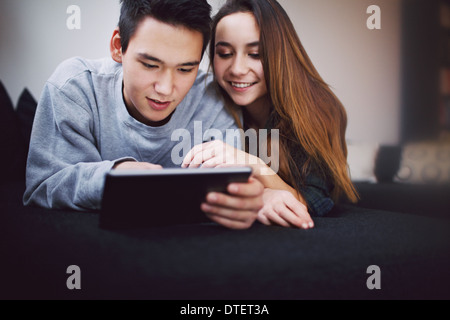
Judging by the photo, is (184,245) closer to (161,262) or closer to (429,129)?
(161,262)

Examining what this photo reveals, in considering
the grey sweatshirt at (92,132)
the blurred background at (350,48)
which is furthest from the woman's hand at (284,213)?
the blurred background at (350,48)

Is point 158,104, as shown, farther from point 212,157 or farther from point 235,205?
point 235,205

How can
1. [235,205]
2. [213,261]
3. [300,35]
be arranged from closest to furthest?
1. [213,261]
2. [235,205]
3. [300,35]

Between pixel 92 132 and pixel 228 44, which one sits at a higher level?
pixel 228 44

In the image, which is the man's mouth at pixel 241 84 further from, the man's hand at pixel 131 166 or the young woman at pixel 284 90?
the man's hand at pixel 131 166

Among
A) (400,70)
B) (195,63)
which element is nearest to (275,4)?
(195,63)

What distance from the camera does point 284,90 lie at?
1.15m

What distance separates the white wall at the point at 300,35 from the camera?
1.60 metres

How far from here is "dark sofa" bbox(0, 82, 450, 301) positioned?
546mm

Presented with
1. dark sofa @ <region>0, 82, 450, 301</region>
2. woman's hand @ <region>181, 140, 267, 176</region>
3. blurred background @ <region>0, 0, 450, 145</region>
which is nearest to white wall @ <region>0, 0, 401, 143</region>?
blurred background @ <region>0, 0, 450, 145</region>

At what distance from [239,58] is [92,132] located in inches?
18.9

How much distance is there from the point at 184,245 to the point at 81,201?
320 mm

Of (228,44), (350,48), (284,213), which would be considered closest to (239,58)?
(228,44)

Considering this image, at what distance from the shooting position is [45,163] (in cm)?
89
